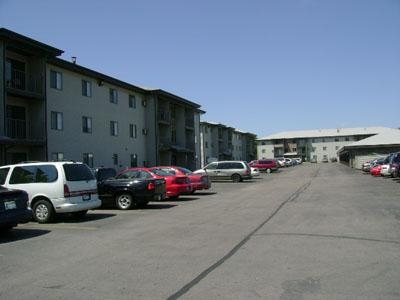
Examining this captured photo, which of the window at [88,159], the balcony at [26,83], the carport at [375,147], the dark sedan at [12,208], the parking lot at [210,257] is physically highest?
the balcony at [26,83]

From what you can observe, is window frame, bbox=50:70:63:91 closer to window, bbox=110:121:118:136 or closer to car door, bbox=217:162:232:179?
window, bbox=110:121:118:136

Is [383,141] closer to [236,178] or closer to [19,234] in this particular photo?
[236,178]

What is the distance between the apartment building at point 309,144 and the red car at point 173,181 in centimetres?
13055

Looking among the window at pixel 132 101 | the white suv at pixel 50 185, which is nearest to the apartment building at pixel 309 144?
the window at pixel 132 101

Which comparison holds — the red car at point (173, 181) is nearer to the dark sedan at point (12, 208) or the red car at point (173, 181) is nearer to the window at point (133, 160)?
the dark sedan at point (12, 208)

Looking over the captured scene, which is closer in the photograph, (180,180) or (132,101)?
(180,180)

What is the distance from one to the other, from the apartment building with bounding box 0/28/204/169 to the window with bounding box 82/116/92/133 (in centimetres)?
7

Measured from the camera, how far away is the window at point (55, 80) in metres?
32.0

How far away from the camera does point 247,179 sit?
4294 centimetres

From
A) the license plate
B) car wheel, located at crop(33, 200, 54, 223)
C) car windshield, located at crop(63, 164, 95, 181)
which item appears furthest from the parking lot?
car windshield, located at crop(63, 164, 95, 181)

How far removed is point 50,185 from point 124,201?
446cm

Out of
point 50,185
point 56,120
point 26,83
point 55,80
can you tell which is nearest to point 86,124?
point 56,120

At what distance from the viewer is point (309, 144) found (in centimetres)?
15450

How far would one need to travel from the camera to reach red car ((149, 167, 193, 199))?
2281 cm
